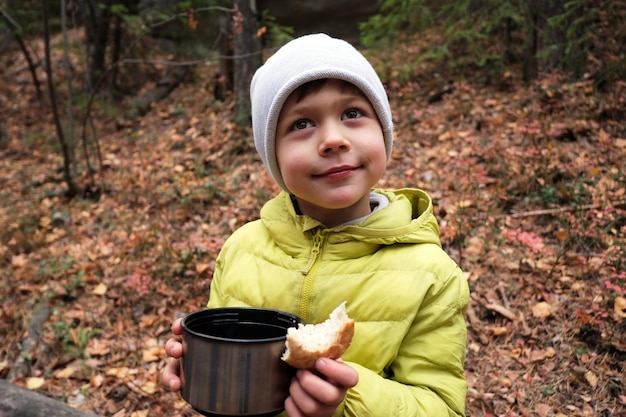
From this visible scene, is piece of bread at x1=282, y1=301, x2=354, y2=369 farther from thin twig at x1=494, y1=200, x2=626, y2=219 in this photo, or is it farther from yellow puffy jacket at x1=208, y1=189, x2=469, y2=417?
thin twig at x1=494, y1=200, x2=626, y2=219

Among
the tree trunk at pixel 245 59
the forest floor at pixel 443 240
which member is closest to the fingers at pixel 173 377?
the forest floor at pixel 443 240

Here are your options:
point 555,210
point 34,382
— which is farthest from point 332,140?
point 555,210

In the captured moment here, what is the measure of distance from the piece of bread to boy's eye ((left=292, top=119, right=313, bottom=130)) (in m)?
0.65

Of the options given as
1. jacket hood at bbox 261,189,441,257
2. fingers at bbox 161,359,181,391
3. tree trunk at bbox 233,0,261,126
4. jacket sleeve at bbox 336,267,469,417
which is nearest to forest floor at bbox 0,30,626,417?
tree trunk at bbox 233,0,261,126

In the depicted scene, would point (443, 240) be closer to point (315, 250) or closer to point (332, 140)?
point (315, 250)

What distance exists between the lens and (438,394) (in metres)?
1.58

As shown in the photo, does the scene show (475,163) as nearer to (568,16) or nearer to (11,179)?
(568,16)

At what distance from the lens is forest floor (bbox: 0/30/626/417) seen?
319cm

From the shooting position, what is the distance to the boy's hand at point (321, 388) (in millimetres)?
1201

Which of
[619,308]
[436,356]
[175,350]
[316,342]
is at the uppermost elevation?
[316,342]

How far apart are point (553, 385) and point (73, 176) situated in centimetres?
647

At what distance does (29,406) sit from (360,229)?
1.84 meters

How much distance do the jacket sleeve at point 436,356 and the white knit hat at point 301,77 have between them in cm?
60

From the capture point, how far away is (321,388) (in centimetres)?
120
